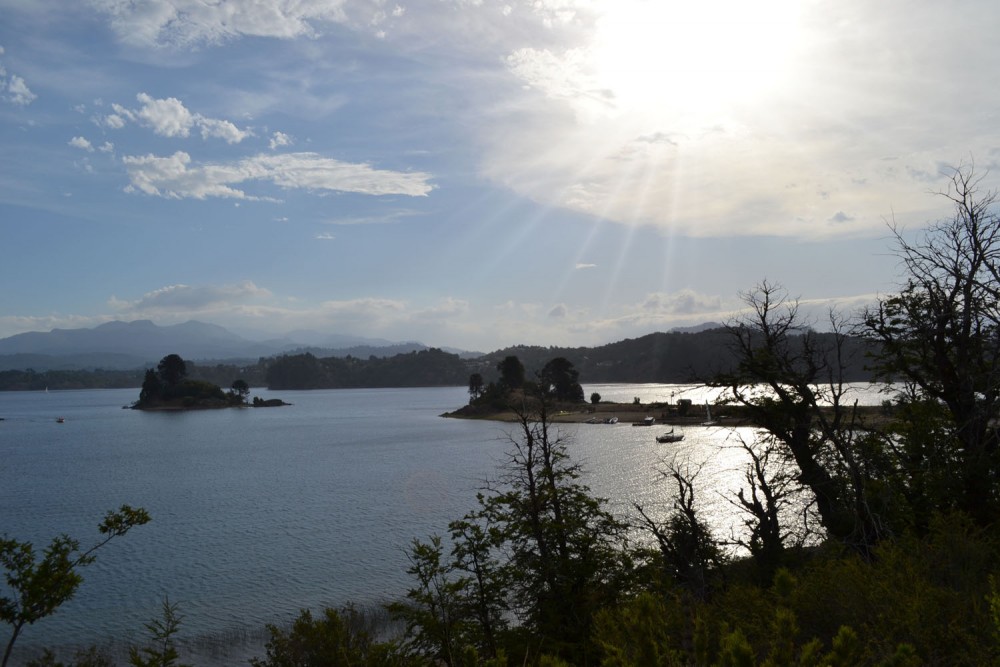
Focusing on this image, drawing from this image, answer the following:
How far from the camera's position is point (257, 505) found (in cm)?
3903

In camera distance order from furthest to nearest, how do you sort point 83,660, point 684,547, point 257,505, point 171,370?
point 171,370, point 257,505, point 83,660, point 684,547

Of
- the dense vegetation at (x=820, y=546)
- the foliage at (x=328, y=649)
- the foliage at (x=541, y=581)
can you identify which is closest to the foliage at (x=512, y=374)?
the dense vegetation at (x=820, y=546)

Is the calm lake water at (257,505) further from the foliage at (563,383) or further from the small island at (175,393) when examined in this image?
the small island at (175,393)

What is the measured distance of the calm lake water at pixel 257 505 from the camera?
21531 mm

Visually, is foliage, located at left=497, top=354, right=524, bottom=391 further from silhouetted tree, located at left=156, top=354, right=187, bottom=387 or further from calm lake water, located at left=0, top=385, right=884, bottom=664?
silhouetted tree, located at left=156, top=354, right=187, bottom=387

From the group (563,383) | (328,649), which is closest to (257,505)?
(328,649)

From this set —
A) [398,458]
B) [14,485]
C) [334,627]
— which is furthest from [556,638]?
[14,485]

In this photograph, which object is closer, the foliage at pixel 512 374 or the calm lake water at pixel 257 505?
the calm lake water at pixel 257 505

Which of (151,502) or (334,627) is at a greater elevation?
(334,627)

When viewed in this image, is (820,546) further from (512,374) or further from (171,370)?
(171,370)

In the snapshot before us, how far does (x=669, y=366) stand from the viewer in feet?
605

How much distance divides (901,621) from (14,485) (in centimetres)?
5665

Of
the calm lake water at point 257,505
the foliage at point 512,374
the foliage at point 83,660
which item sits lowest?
the calm lake water at point 257,505

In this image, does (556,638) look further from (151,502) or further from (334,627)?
(151,502)
